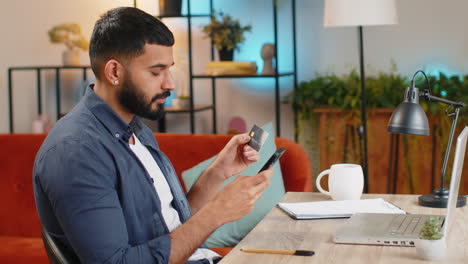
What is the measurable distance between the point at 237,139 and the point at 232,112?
→ 254 cm

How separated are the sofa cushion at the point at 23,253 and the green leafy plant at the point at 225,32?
172 cm

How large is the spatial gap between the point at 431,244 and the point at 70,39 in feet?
11.7

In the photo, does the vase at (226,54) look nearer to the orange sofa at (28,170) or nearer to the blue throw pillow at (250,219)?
the orange sofa at (28,170)

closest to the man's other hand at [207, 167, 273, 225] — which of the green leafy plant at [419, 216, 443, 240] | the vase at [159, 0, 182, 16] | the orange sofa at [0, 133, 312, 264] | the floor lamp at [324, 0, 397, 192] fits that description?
the green leafy plant at [419, 216, 443, 240]

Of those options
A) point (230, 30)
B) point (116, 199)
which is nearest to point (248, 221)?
point (116, 199)

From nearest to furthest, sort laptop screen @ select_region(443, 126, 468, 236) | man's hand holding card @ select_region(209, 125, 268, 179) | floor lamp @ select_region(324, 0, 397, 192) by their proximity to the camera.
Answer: laptop screen @ select_region(443, 126, 468, 236) < man's hand holding card @ select_region(209, 125, 268, 179) < floor lamp @ select_region(324, 0, 397, 192)

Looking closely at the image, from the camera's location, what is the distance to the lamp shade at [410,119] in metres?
1.80

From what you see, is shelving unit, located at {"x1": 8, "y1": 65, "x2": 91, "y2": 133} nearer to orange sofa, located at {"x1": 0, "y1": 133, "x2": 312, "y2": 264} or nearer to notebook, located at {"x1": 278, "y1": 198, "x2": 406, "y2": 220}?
orange sofa, located at {"x1": 0, "y1": 133, "x2": 312, "y2": 264}

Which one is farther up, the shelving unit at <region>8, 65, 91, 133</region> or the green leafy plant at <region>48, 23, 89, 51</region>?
the green leafy plant at <region>48, 23, 89, 51</region>

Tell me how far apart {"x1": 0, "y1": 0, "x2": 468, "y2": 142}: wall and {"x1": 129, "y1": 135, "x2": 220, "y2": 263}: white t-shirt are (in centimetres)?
255

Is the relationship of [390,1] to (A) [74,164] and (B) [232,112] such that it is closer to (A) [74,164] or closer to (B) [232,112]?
(B) [232,112]

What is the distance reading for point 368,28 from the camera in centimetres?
413

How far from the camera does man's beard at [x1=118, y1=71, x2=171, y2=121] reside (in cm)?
169

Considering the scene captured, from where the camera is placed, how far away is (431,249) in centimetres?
142
